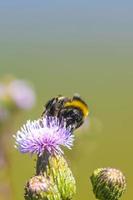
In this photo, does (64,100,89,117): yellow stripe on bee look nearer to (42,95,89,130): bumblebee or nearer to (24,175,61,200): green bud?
(42,95,89,130): bumblebee

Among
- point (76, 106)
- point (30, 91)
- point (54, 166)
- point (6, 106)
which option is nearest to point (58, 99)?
point (76, 106)

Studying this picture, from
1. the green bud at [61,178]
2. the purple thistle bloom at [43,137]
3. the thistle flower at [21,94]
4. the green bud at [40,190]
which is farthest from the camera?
the thistle flower at [21,94]

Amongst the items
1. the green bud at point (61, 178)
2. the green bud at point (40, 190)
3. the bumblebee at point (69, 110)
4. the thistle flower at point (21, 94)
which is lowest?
the green bud at point (40, 190)

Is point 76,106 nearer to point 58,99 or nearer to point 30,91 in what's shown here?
point 58,99

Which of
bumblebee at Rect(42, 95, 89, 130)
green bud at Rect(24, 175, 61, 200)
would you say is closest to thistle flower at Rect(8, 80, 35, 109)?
→ bumblebee at Rect(42, 95, 89, 130)

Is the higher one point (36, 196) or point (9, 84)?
point (9, 84)

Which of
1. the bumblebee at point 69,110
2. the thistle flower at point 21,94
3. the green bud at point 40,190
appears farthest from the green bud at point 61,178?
the thistle flower at point 21,94

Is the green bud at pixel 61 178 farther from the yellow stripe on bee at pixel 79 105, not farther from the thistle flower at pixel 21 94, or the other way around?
the thistle flower at pixel 21 94
